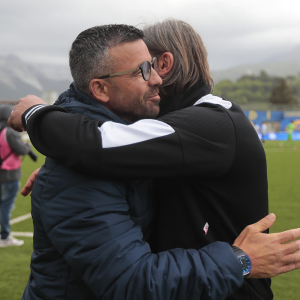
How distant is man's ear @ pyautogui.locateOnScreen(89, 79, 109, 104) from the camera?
1714 millimetres

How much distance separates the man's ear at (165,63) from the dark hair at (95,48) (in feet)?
0.86

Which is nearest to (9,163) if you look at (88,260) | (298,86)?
(88,260)

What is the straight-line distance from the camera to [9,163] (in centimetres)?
584

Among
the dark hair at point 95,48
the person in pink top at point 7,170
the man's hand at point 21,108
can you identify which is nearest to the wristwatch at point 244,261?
the dark hair at point 95,48

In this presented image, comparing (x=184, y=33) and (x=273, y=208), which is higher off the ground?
(x=184, y=33)

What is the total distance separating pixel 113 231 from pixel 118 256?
0.09m

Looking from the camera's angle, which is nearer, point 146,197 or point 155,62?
point 146,197

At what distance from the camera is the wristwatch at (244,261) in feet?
4.74

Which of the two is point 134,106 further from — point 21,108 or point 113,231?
point 113,231

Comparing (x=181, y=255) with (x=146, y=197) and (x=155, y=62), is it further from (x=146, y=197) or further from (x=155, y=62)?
(x=155, y=62)

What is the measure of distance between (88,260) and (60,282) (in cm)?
32

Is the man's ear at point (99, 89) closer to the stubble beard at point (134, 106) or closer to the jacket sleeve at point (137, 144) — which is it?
the stubble beard at point (134, 106)

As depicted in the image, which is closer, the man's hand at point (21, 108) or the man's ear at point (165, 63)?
the man's hand at point (21, 108)

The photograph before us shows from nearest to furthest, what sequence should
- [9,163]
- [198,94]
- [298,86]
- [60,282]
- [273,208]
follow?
[60,282] < [198,94] < [9,163] < [273,208] < [298,86]
